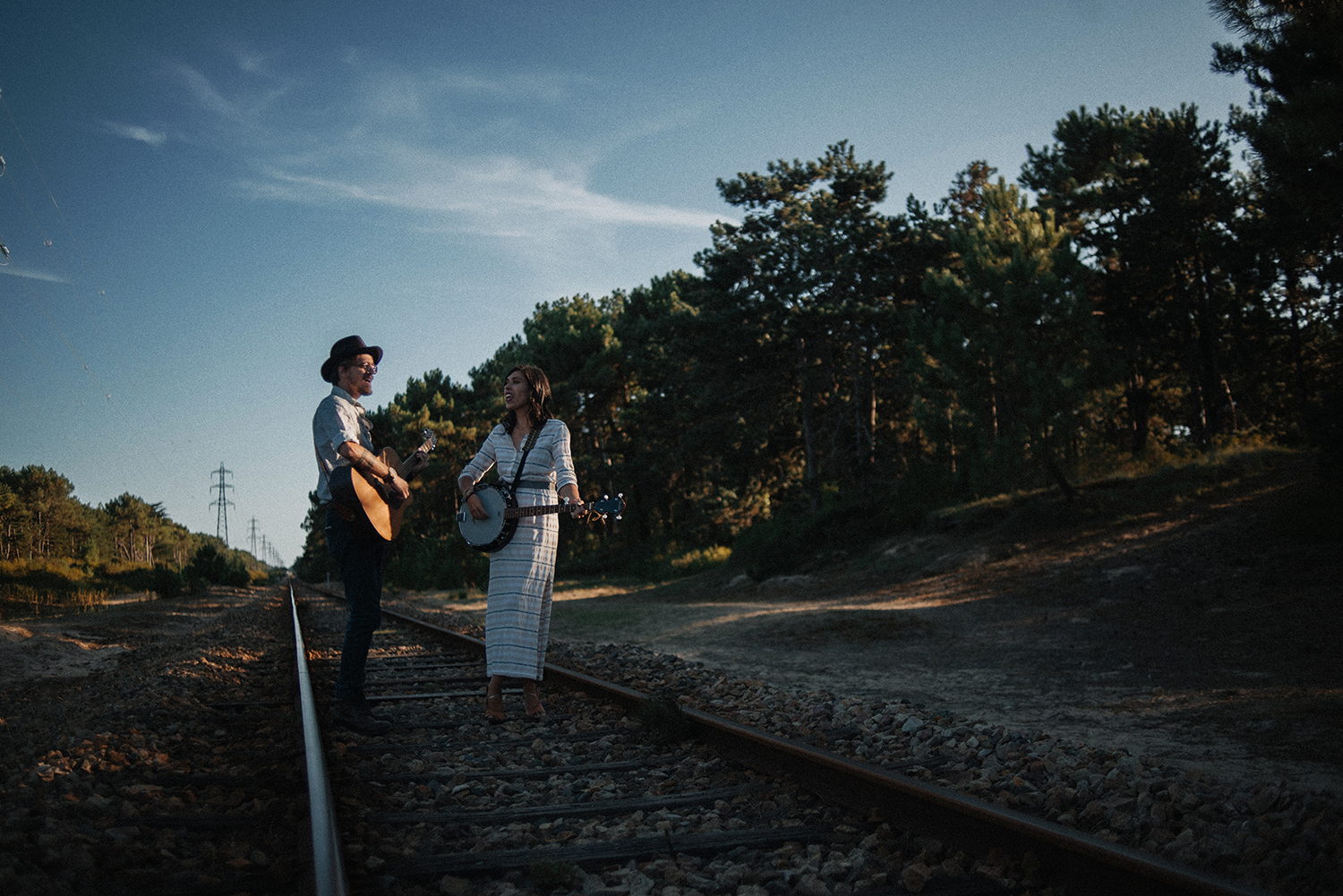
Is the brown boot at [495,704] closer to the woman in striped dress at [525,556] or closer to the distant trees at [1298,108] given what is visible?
the woman in striped dress at [525,556]

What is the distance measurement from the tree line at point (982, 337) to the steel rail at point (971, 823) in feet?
35.9

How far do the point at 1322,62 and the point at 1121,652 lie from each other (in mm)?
7402

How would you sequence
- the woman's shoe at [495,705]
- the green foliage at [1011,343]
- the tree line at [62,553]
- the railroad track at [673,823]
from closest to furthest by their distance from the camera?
the railroad track at [673,823]
the woman's shoe at [495,705]
the green foliage at [1011,343]
the tree line at [62,553]

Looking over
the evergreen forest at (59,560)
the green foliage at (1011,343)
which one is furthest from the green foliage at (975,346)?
the evergreen forest at (59,560)

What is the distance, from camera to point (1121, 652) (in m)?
7.83

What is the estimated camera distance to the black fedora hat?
4.57m

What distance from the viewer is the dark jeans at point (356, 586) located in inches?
176

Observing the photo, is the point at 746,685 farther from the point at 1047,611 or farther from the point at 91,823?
the point at 1047,611

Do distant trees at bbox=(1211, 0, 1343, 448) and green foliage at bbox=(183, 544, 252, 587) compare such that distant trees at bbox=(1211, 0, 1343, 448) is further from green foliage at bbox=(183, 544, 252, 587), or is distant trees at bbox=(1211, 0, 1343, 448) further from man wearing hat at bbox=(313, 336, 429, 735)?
green foliage at bbox=(183, 544, 252, 587)

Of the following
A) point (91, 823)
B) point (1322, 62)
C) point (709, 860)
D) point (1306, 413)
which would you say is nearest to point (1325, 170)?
point (1322, 62)

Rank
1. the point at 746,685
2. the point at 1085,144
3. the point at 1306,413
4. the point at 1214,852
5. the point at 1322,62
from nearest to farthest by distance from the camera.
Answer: the point at 1214,852
the point at 746,685
the point at 1322,62
the point at 1306,413
the point at 1085,144

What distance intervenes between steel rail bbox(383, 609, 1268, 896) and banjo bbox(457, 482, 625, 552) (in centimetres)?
160

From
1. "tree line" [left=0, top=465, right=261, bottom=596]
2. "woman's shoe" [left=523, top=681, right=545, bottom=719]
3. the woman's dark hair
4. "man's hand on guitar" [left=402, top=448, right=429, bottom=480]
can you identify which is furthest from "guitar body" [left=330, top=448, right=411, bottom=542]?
"tree line" [left=0, top=465, right=261, bottom=596]

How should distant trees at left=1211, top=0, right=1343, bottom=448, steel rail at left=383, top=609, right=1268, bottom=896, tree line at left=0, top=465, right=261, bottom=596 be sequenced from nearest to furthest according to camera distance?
steel rail at left=383, top=609, right=1268, bottom=896, distant trees at left=1211, top=0, right=1343, bottom=448, tree line at left=0, top=465, right=261, bottom=596
